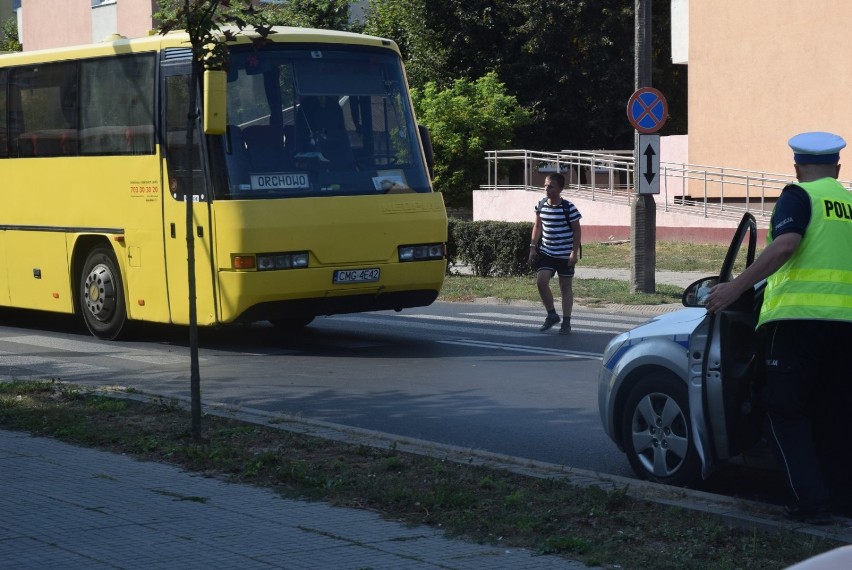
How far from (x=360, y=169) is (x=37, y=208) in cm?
434

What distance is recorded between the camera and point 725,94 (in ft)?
101

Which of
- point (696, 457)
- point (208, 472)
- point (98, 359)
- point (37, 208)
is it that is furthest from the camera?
point (37, 208)

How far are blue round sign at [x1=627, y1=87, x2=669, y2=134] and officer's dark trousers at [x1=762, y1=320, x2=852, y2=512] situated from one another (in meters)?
11.9

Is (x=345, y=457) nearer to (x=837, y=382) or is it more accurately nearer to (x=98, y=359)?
(x=837, y=382)

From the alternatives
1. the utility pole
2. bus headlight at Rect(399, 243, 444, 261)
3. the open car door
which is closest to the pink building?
the utility pole

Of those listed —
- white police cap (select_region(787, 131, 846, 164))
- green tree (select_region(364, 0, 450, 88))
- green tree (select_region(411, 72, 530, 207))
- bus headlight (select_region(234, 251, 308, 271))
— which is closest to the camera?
white police cap (select_region(787, 131, 846, 164))

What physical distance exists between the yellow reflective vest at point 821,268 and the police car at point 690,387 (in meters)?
0.29

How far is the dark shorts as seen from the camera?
14.7m

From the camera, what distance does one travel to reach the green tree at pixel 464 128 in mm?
36812

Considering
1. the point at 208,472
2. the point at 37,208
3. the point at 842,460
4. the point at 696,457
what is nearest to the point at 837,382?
the point at 842,460

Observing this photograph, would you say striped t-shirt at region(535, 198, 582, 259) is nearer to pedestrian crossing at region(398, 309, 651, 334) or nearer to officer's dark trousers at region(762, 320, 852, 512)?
pedestrian crossing at region(398, 309, 651, 334)

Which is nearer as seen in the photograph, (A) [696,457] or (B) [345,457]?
(A) [696,457]

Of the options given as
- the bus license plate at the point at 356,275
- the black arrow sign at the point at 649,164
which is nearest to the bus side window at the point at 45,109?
the bus license plate at the point at 356,275

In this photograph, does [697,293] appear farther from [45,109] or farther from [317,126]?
[45,109]
